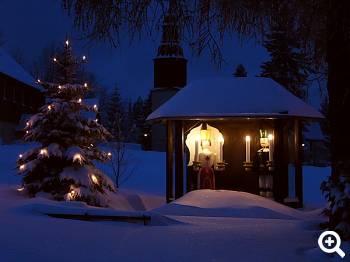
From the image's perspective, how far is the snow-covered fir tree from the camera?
15000 mm

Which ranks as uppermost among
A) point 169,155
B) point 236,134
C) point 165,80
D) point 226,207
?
point 165,80

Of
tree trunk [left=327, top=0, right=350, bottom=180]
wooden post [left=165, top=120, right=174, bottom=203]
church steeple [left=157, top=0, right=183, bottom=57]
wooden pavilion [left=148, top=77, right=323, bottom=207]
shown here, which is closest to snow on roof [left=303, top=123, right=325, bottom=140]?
wooden pavilion [left=148, top=77, right=323, bottom=207]

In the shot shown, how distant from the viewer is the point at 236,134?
53.5 ft

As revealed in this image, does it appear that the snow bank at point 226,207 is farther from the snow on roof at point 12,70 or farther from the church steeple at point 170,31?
the snow on roof at point 12,70

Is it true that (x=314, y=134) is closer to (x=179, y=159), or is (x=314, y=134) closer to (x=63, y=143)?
(x=179, y=159)

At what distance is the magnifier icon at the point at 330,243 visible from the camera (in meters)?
5.41

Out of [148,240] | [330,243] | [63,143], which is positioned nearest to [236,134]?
[63,143]

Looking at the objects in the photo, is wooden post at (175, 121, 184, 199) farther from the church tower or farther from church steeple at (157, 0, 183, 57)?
the church tower

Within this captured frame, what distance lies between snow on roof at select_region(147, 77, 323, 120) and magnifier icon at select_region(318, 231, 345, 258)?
8211 millimetres

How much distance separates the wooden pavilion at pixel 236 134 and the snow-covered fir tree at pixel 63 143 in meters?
2.13

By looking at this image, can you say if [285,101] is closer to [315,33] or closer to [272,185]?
[272,185]

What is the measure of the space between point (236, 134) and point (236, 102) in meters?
1.95

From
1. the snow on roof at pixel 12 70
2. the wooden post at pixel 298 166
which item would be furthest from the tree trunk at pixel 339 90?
the snow on roof at pixel 12 70

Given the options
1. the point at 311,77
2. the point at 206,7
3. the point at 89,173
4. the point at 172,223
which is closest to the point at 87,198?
the point at 89,173
